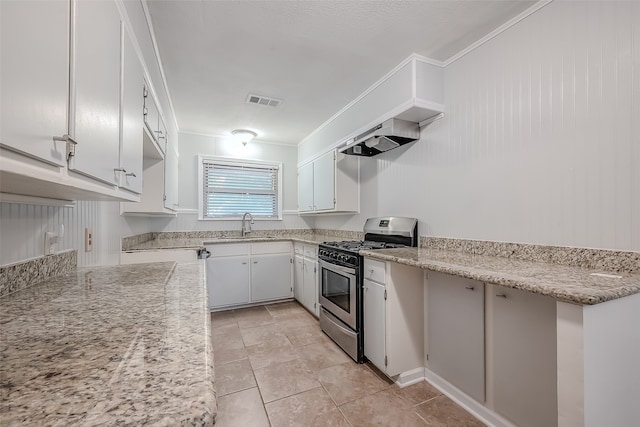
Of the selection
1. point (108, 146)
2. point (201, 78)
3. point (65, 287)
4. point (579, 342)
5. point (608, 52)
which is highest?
point (201, 78)

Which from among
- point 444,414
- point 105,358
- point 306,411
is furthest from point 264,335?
point 105,358

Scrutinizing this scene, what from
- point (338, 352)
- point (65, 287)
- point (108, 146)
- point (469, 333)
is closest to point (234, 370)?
point (338, 352)

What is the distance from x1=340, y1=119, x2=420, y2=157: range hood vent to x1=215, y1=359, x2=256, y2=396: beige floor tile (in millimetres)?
2164

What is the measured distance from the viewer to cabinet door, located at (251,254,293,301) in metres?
3.70

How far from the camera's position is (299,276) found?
3.71 m

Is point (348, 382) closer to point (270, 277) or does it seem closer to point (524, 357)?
point (524, 357)

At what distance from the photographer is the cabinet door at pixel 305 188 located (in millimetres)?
3922

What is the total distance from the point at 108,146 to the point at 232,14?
1.27 meters

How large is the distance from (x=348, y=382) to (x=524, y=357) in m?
1.14

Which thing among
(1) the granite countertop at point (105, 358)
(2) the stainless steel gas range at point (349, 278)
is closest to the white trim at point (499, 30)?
(2) the stainless steel gas range at point (349, 278)

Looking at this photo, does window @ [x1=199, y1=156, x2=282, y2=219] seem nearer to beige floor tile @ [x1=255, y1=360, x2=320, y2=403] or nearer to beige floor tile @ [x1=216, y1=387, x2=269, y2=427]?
beige floor tile @ [x1=255, y1=360, x2=320, y2=403]

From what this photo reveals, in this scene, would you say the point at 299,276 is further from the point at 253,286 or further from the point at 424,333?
the point at 424,333

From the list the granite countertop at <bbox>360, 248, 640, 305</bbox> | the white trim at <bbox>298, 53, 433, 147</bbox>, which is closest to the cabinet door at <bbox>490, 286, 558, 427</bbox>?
the granite countertop at <bbox>360, 248, 640, 305</bbox>

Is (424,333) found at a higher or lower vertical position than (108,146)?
lower
